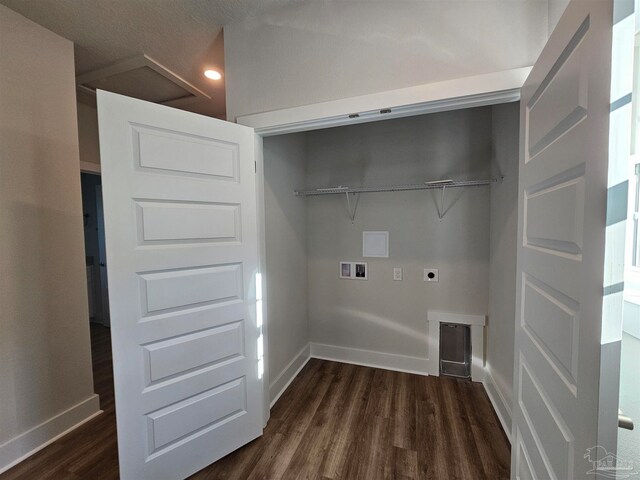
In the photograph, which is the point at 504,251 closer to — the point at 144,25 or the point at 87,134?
the point at 144,25

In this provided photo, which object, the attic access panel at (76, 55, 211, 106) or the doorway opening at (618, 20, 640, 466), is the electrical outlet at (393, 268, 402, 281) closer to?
the doorway opening at (618, 20, 640, 466)

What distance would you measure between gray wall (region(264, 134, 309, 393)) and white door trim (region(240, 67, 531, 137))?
42 centimetres

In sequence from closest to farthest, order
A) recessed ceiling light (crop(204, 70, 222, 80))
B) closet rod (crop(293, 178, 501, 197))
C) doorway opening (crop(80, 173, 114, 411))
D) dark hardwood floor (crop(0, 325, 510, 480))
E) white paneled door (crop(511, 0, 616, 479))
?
white paneled door (crop(511, 0, 616, 479))
dark hardwood floor (crop(0, 325, 510, 480))
closet rod (crop(293, 178, 501, 197))
recessed ceiling light (crop(204, 70, 222, 80))
doorway opening (crop(80, 173, 114, 411))

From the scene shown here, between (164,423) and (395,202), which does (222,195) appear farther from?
(395,202)

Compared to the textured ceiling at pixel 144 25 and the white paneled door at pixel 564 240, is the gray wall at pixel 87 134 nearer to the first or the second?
the textured ceiling at pixel 144 25

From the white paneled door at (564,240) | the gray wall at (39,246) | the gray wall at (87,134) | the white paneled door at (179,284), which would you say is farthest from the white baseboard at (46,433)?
the white paneled door at (564,240)

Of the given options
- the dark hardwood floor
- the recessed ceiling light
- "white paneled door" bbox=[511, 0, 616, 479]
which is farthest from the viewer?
the recessed ceiling light

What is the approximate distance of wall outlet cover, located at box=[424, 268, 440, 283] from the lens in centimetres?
244

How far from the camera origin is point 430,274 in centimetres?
246

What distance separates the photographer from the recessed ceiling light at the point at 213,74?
222 centimetres

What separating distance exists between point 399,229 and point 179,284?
6.39ft

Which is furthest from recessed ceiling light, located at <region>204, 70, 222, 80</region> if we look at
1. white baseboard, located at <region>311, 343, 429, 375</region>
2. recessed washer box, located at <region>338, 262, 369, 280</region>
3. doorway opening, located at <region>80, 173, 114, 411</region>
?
white baseboard, located at <region>311, 343, 429, 375</region>

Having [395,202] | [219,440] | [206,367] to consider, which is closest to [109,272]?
[206,367]

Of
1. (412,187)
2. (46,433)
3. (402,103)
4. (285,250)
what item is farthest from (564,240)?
(46,433)
